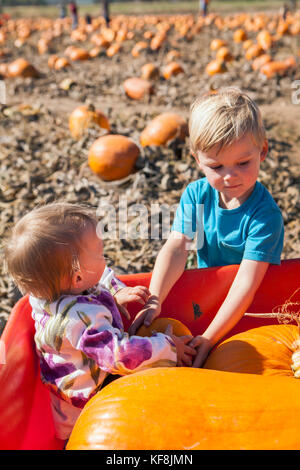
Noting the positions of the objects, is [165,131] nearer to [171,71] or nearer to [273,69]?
[273,69]

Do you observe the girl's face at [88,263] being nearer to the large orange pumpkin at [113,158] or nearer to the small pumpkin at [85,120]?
the large orange pumpkin at [113,158]

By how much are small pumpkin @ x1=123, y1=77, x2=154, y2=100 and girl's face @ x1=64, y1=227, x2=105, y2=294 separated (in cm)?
548

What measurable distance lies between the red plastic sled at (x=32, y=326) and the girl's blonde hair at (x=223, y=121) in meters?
0.58

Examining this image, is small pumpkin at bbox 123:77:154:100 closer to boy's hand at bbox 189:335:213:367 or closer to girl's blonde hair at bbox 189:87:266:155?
girl's blonde hair at bbox 189:87:266:155

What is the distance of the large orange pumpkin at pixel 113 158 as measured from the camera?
4.11 metres

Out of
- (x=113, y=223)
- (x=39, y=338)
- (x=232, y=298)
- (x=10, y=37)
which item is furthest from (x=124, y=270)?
(x=10, y=37)

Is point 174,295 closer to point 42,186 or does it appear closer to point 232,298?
point 232,298

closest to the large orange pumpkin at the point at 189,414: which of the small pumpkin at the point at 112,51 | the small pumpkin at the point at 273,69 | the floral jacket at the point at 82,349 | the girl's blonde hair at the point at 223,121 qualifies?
the floral jacket at the point at 82,349

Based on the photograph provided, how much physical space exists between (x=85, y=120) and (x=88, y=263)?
3655mm

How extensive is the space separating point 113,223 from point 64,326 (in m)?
2.13

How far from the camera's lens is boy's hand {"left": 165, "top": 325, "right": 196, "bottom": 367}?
171 cm

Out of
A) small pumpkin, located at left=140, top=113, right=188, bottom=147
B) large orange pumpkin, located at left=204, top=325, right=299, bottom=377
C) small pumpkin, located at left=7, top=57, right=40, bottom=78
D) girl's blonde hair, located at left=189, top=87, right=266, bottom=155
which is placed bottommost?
large orange pumpkin, located at left=204, top=325, right=299, bottom=377

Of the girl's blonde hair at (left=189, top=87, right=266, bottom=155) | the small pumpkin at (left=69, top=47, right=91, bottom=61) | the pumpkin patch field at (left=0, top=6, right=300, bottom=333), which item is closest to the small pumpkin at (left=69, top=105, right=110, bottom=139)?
the pumpkin patch field at (left=0, top=6, right=300, bottom=333)

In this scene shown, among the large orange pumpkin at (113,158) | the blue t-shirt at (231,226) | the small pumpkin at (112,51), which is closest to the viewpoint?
the blue t-shirt at (231,226)
